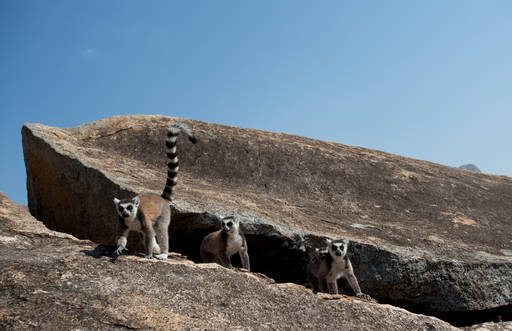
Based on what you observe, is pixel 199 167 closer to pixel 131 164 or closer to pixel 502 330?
pixel 131 164

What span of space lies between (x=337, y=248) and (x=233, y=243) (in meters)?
1.73

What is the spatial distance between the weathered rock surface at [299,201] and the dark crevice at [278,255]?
3 centimetres

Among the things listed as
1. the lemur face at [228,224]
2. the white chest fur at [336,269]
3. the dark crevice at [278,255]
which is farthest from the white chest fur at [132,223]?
the white chest fur at [336,269]

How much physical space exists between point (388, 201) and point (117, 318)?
315 inches

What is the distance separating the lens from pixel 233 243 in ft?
24.2

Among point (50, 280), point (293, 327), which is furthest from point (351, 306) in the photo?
point (50, 280)

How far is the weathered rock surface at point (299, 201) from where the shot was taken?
313 inches

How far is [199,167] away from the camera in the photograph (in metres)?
10.8

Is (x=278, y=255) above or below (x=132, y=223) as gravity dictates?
below

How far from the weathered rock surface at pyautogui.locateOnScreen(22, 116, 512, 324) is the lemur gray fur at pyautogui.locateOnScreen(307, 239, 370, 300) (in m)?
0.55

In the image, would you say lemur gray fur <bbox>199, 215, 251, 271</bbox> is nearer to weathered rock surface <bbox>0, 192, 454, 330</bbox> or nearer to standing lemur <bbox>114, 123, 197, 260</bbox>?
standing lemur <bbox>114, 123, 197, 260</bbox>

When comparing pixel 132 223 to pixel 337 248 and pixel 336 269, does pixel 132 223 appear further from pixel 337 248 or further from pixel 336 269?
pixel 336 269

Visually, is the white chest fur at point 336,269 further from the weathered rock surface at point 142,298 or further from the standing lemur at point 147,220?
the standing lemur at point 147,220

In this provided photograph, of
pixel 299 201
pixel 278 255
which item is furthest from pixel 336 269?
pixel 299 201
